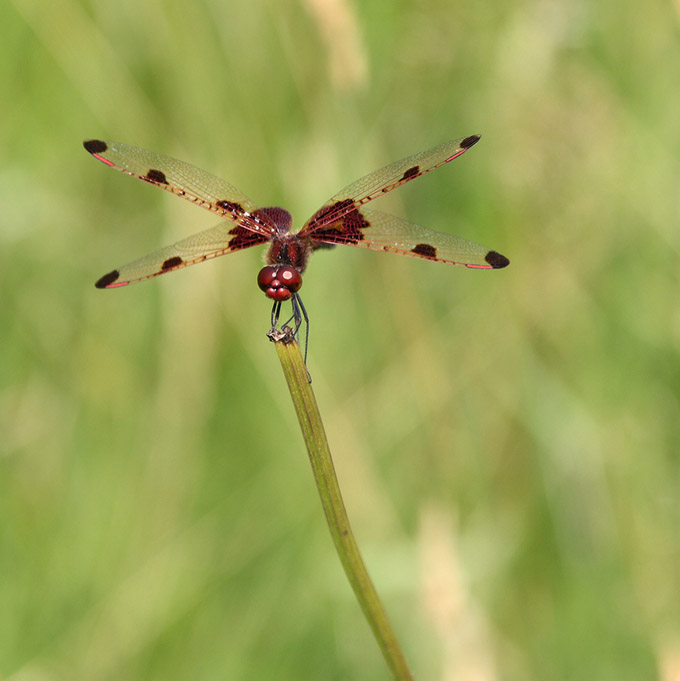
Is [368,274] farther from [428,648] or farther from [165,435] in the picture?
[428,648]

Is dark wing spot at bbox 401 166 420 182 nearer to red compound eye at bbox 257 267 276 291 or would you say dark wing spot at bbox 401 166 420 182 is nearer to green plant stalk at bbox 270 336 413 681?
red compound eye at bbox 257 267 276 291

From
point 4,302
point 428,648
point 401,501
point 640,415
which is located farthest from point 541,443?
point 4,302

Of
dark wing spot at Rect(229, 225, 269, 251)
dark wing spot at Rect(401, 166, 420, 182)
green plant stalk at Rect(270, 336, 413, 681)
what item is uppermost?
dark wing spot at Rect(401, 166, 420, 182)

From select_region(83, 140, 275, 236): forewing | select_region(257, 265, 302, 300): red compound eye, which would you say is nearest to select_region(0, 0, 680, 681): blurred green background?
select_region(83, 140, 275, 236): forewing

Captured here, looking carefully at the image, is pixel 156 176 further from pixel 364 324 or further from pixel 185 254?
pixel 364 324

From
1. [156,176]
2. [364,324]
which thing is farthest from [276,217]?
[364,324]

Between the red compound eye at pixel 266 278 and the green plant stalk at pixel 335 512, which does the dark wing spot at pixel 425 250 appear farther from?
the green plant stalk at pixel 335 512

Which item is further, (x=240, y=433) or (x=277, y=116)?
(x=277, y=116)
